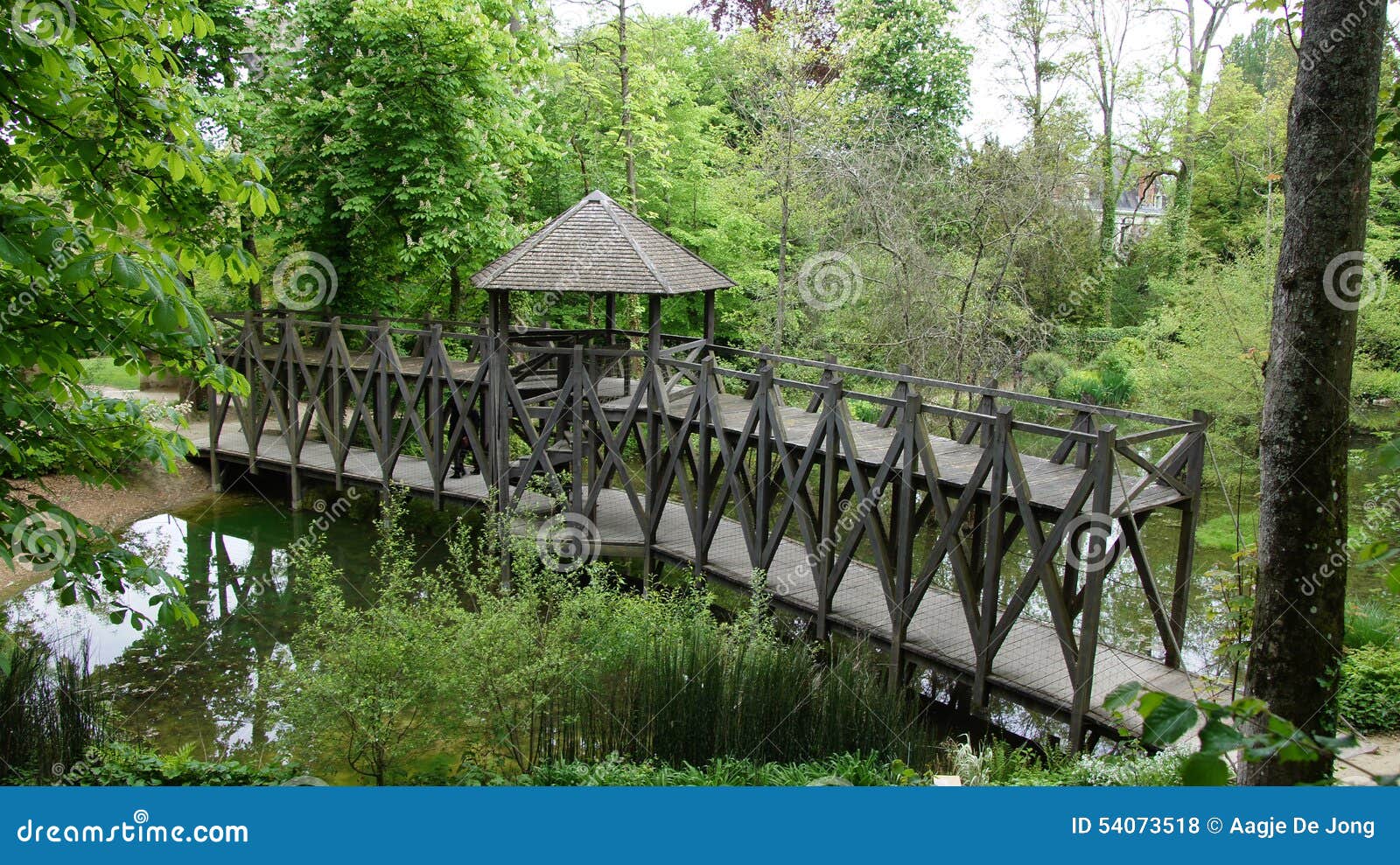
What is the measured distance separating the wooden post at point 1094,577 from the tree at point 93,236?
5547 millimetres

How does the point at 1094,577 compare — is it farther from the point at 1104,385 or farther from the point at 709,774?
the point at 1104,385

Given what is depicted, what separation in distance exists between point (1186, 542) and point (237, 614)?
33.2 ft

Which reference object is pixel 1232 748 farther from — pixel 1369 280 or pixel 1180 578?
pixel 1369 280

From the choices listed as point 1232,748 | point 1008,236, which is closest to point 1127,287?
point 1008,236

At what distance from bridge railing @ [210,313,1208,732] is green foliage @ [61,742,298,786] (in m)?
4.12

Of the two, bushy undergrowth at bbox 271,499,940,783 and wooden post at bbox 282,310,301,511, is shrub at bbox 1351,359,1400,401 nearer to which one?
bushy undergrowth at bbox 271,499,940,783

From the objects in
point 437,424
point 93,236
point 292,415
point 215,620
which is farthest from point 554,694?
point 292,415

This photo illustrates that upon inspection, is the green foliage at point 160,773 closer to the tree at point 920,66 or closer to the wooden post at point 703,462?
the wooden post at point 703,462

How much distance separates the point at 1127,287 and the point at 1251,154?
4197mm

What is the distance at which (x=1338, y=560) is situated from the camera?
4.68m

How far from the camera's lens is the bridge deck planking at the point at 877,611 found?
8.02 m

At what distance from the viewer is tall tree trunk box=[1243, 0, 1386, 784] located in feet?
14.7

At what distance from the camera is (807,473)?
9.49 metres

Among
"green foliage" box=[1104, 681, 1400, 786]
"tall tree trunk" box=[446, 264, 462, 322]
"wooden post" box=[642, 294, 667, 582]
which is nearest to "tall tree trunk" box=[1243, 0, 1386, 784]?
"green foliage" box=[1104, 681, 1400, 786]
